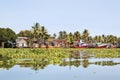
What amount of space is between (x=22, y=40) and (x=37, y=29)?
13.7 m

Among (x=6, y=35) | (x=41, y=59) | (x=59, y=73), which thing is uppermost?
(x=6, y=35)

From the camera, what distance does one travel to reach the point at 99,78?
26.0m

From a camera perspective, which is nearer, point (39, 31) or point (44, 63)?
point (44, 63)

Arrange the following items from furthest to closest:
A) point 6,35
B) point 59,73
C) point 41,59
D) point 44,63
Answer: point 6,35, point 41,59, point 44,63, point 59,73

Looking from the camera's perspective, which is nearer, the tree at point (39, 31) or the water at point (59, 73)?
the water at point (59, 73)

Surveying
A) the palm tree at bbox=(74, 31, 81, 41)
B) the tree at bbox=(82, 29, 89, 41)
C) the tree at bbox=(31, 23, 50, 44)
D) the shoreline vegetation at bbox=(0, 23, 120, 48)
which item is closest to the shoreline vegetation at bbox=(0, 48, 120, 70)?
the shoreline vegetation at bbox=(0, 23, 120, 48)

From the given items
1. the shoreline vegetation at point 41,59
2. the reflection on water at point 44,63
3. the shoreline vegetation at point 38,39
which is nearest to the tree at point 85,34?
the shoreline vegetation at point 38,39

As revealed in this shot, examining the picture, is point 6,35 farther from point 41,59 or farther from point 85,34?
point 41,59

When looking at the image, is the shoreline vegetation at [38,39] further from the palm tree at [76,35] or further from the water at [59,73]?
the water at [59,73]

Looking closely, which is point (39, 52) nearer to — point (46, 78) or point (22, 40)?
point (46, 78)

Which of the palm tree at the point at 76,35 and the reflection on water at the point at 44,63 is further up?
the palm tree at the point at 76,35

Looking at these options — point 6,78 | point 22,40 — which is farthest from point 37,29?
point 6,78

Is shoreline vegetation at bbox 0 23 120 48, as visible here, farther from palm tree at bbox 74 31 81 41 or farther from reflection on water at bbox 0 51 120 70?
reflection on water at bbox 0 51 120 70

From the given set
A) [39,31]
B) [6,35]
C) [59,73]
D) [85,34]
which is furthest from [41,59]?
[85,34]
